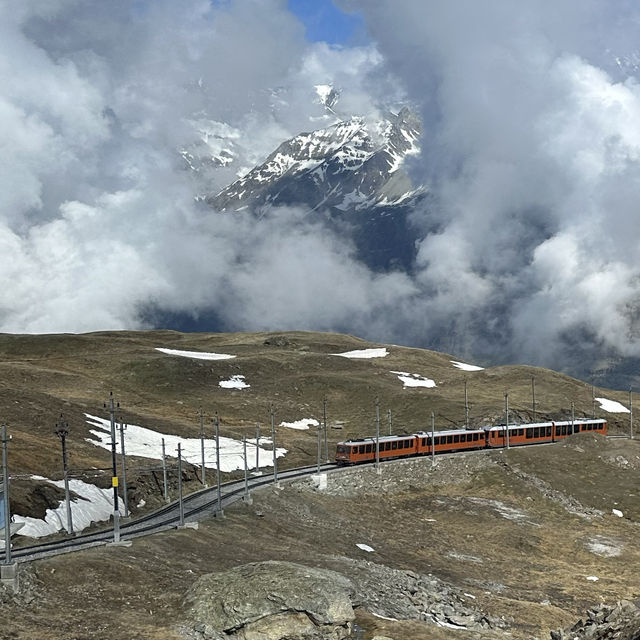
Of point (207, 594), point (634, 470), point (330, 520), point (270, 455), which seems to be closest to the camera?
point (207, 594)

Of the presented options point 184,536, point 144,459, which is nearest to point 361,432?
point 144,459

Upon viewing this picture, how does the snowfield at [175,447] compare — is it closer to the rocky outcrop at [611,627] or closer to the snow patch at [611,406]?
the rocky outcrop at [611,627]

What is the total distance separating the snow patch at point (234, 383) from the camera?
599ft

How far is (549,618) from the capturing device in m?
55.9

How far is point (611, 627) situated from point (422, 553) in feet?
121

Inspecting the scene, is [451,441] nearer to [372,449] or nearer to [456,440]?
[456,440]

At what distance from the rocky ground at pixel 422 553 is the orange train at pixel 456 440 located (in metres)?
4.68

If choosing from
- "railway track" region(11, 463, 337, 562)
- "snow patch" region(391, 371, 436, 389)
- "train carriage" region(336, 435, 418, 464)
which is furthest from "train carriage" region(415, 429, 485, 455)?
"snow patch" region(391, 371, 436, 389)

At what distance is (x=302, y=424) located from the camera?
160750mm

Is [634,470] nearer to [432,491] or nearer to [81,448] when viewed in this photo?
[432,491]

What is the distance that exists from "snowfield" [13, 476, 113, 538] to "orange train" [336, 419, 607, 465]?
40.0 m

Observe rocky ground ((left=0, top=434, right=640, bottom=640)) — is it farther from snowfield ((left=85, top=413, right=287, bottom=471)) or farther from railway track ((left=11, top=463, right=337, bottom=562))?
snowfield ((left=85, top=413, right=287, bottom=471))

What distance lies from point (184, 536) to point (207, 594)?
61.8 feet

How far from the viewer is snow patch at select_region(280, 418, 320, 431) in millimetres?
158375
